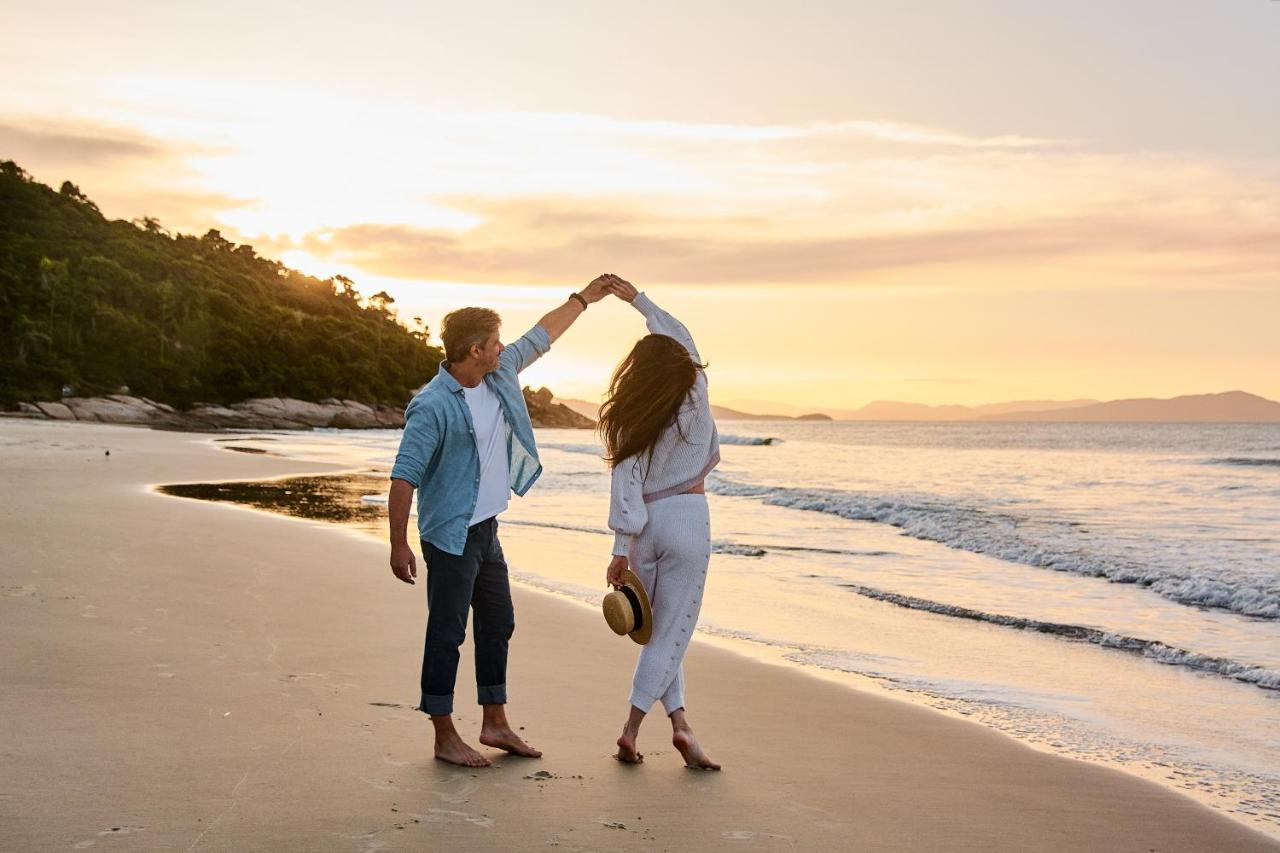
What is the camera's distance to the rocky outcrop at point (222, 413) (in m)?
70.1

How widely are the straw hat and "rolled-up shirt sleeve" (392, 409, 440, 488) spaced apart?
3.08ft

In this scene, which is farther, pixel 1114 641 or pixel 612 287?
pixel 1114 641

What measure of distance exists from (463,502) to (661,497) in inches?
32.6

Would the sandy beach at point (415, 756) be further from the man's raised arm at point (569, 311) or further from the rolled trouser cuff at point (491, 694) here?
the man's raised arm at point (569, 311)

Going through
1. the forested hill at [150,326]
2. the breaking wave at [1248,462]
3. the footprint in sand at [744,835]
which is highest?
the forested hill at [150,326]

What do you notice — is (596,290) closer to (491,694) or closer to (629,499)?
(629,499)

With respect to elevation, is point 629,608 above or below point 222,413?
above

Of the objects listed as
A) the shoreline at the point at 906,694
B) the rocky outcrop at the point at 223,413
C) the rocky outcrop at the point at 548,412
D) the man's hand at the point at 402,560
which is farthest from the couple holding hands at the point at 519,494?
the rocky outcrop at the point at 548,412

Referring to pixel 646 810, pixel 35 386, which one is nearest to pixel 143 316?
pixel 35 386

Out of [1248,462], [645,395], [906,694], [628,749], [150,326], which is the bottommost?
[906,694]

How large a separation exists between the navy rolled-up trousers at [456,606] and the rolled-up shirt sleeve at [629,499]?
515 millimetres

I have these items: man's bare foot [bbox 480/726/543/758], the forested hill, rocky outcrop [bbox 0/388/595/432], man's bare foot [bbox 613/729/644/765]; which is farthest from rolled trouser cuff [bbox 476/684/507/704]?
the forested hill

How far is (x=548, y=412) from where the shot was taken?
6373 inches

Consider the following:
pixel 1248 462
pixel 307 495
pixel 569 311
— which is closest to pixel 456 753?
pixel 569 311
